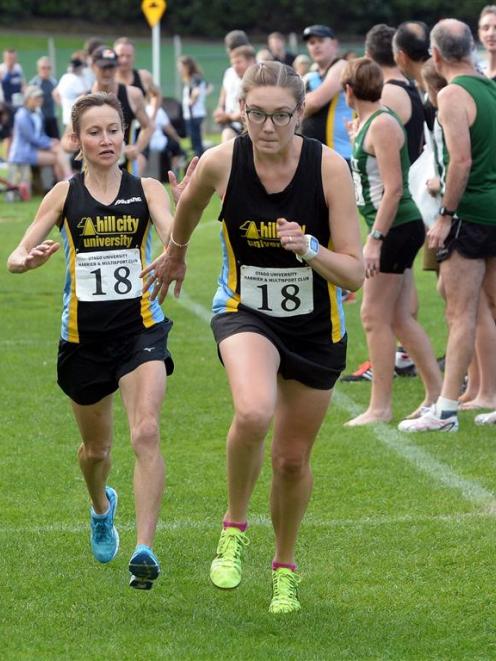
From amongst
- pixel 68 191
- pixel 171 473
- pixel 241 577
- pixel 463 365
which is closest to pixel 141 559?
pixel 241 577

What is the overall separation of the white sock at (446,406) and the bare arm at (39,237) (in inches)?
128

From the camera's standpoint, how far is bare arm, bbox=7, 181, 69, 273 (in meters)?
5.71

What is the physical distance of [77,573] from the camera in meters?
5.98

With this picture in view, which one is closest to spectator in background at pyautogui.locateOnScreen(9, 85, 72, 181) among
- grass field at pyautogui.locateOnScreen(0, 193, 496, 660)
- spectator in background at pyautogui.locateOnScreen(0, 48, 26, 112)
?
spectator in background at pyautogui.locateOnScreen(0, 48, 26, 112)

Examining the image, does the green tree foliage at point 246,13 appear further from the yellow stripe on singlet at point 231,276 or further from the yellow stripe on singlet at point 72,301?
the yellow stripe on singlet at point 231,276

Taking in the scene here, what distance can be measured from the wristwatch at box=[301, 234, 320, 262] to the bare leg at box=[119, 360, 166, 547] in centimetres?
105

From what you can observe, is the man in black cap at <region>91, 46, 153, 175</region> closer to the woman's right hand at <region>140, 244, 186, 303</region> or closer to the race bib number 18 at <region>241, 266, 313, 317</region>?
the woman's right hand at <region>140, 244, 186, 303</region>

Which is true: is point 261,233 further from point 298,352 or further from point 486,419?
point 486,419

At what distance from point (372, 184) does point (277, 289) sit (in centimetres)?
Result: 364

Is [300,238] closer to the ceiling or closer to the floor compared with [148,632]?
closer to the ceiling

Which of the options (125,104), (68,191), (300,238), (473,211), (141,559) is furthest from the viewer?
(125,104)

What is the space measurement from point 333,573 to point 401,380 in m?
4.51

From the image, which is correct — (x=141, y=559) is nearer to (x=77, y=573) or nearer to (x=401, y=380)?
(x=77, y=573)

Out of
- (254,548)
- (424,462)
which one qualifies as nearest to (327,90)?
(424,462)
